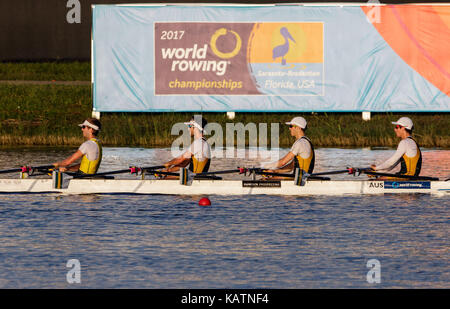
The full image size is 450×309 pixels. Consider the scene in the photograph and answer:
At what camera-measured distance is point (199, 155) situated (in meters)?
24.3

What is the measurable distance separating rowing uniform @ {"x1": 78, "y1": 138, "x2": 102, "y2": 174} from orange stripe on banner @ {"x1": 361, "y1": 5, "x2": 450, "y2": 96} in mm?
17207

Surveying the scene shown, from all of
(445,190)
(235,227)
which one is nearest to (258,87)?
(445,190)

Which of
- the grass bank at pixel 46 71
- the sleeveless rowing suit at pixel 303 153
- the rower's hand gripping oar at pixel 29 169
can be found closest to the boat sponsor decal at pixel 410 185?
the sleeveless rowing suit at pixel 303 153

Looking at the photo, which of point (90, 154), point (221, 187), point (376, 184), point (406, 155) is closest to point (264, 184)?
point (221, 187)

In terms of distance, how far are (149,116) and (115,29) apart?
3.44m

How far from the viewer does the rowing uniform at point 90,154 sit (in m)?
23.7

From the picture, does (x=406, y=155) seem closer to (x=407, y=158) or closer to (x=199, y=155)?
(x=407, y=158)

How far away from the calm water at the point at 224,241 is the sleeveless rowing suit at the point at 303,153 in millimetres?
832

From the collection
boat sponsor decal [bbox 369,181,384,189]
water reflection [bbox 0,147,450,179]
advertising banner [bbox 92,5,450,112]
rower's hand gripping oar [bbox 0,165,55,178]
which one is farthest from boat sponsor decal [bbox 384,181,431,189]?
advertising banner [bbox 92,5,450,112]

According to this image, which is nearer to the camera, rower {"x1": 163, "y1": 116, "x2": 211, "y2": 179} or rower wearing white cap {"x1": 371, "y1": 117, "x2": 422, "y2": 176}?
rower wearing white cap {"x1": 371, "y1": 117, "x2": 422, "y2": 176}

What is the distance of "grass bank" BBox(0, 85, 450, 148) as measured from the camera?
120ft

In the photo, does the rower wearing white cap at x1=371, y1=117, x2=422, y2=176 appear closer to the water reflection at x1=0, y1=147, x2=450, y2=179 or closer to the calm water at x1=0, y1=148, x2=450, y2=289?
the calm water at x1=0, y1=148, x2=450, y2=289

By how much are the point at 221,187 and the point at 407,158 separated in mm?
4193
